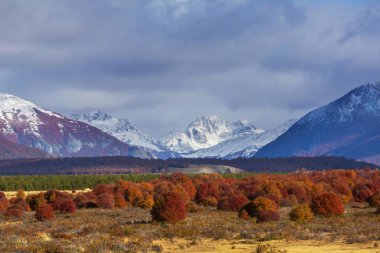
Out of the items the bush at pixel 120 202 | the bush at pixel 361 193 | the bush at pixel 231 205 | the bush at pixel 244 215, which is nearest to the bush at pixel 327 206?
the bush at pixel 244 215

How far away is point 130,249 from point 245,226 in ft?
64.3

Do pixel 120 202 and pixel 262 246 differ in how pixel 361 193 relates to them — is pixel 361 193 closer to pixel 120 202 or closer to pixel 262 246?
pixel 120 202

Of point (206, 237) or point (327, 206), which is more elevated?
point (327, 206)

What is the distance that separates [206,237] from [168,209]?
1481 cm

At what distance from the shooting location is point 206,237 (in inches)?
2459

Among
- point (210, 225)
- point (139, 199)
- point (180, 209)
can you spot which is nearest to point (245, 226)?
point (210, 225)

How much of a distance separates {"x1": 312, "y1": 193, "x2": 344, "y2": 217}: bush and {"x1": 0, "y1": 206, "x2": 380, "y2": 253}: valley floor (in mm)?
2515

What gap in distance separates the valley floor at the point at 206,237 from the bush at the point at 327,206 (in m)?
2.52

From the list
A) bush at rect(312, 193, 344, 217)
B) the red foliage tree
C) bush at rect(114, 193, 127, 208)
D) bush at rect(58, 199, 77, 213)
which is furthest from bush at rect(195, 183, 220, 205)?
bush at rect(312, 193, 344, 217)

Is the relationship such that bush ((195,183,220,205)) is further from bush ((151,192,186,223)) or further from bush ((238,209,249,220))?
bush ((151,192,186,223))

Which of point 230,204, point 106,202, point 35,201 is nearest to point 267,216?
point 230,204

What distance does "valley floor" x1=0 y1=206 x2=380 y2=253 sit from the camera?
54.2m

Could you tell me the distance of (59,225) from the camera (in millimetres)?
80625

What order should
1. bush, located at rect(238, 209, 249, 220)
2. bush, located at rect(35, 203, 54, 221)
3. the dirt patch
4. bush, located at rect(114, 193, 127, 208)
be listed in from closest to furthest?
the dirt patch → bush, located at rect(238, 209, 249, 220) → bush, located at rect(35, 203, 54, 221) → bush, located at rect(114, 193, 127, 208)
